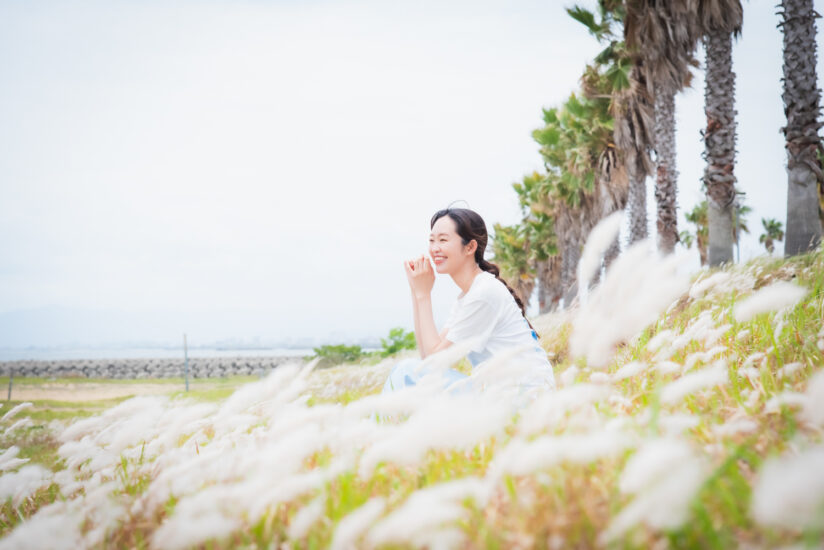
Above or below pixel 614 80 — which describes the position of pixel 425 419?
below

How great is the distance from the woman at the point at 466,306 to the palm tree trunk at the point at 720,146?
23.0 ft

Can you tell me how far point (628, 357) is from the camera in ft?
9.73

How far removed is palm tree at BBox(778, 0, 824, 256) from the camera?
7039 mm

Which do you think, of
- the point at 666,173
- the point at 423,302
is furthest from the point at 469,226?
the point at 666,173

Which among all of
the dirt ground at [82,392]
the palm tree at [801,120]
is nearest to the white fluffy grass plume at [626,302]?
the palm tree at [801,120]

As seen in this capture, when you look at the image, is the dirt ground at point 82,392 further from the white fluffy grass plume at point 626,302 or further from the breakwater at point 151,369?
the white fluffy grass plume at point 626,302

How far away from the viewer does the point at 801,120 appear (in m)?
7.20

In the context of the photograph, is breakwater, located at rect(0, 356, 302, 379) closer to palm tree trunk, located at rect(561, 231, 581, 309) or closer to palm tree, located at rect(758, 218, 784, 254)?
palm tree trunk, located at rect(561, 231, 581, 309)

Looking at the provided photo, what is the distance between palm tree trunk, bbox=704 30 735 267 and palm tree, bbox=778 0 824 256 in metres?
1.11

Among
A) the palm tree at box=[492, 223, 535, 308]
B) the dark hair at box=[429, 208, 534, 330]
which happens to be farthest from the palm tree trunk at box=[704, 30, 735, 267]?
the palm tree at box=[492, 223, 535, 308]

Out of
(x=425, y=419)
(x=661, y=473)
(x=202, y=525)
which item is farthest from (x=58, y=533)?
(x=661, y=473)

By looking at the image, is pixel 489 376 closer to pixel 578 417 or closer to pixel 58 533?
pixel 578 417

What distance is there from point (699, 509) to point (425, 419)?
22.4 inches

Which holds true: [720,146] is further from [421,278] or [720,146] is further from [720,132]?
[421,278]
